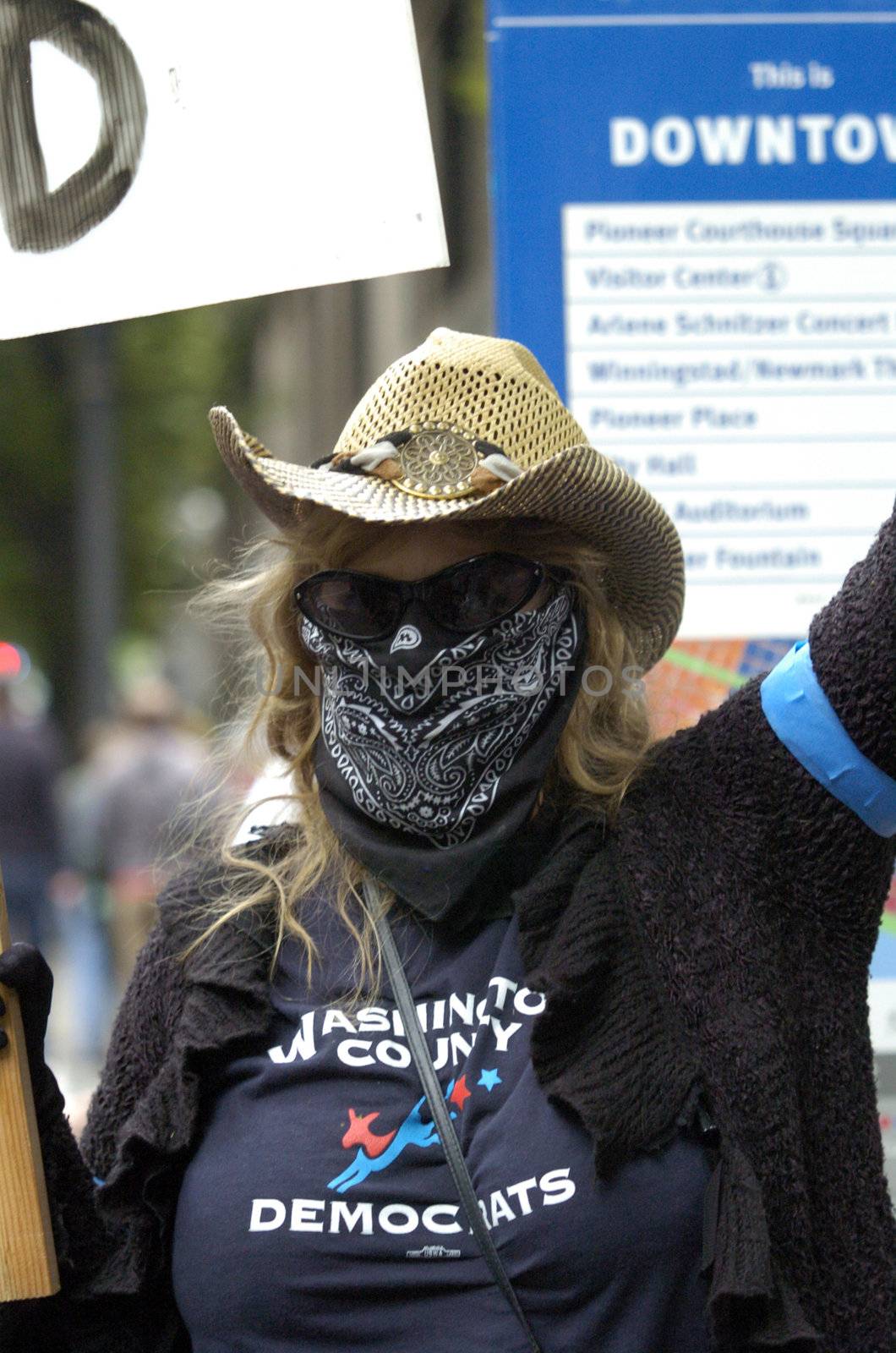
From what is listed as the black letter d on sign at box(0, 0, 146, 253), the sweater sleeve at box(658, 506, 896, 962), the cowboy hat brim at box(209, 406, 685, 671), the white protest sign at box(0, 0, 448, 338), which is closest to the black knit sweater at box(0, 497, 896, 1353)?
the sweater sleeve at box(658, 506, 896, 962)

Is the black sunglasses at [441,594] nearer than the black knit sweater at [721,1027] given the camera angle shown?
No

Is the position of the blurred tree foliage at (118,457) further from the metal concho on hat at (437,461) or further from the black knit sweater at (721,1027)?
the black knit sweater at (721,1027)

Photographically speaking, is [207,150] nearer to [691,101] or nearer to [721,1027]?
[691,101]

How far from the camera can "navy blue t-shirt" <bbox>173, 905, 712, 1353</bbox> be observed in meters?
1.85

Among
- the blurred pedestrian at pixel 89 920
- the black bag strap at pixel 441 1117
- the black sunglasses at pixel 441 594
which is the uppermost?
the black sunglasses at pixel 441 594

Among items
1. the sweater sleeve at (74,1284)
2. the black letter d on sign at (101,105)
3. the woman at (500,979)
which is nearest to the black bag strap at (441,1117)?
the woman at (500,979)

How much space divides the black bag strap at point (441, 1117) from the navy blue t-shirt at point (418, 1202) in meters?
0.01

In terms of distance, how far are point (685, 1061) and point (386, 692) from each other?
574mm

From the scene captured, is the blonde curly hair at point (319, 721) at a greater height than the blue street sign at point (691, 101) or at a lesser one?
lesser

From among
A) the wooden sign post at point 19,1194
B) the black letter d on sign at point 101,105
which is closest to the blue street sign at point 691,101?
the black letter d on sign at point 101,105

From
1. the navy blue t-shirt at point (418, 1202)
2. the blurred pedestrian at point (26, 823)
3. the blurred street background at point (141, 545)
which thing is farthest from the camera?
the blurred pedestrian at point (26, 823)

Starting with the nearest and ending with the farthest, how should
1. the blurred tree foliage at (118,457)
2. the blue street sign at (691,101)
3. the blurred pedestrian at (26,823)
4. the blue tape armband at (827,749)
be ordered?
the blue tape armband at (827,749) → the blue street sign at (691,101) → the blurred pedestrian at (26,823) → the blurred tree foliage at (118,457)

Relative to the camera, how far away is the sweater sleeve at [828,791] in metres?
1.94

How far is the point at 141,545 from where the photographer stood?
2122 cm
